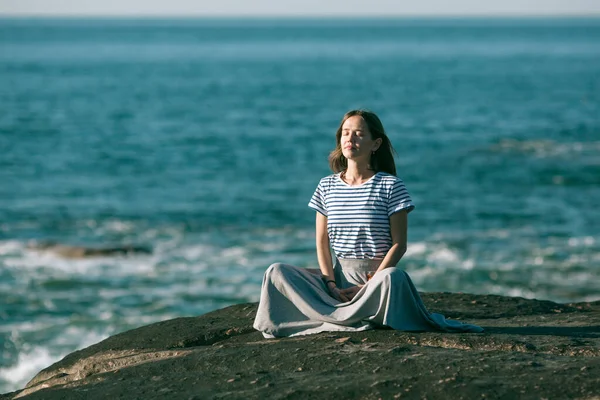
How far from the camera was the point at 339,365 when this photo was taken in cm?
670

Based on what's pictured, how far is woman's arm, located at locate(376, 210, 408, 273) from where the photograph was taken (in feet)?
23.8

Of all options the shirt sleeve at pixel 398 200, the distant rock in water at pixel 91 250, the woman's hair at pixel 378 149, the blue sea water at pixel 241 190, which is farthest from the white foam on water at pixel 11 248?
the shirt sleeve at pixel 398 200

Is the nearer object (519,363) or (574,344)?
(519,363)

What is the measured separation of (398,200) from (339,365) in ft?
4.09

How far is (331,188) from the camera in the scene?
7543mm

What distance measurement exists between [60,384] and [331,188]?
7.58ft

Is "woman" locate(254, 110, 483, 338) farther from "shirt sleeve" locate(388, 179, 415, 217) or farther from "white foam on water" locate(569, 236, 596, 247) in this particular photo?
"white foam on water" locate(569, 236, 596, 247)

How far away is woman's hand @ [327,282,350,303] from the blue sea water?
7.63 meters

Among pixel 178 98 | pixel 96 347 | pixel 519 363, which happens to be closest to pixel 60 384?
pixel 96 347

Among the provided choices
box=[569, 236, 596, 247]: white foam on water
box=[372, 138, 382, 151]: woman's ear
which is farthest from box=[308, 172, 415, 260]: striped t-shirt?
box=[569, 236, 596, 247]: white foam on water

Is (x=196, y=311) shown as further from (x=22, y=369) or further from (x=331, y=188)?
(x=331, y=188)

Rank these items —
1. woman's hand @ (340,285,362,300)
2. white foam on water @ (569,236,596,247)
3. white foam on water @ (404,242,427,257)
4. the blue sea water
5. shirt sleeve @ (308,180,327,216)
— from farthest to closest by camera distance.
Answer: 1. white foam on water @ (569,236,596,247)
2. white foam on water @ (404,242,427,257)
3. the blue sea water
4. shirt sleeve @ (308,180,327,216)
5. woman's hand @ (340,285,362,300)

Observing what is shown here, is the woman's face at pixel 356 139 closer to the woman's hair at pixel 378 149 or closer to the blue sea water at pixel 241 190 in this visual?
the woman's hair at pixel 378 149

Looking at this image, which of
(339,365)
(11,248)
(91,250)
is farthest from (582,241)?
(339,365)
